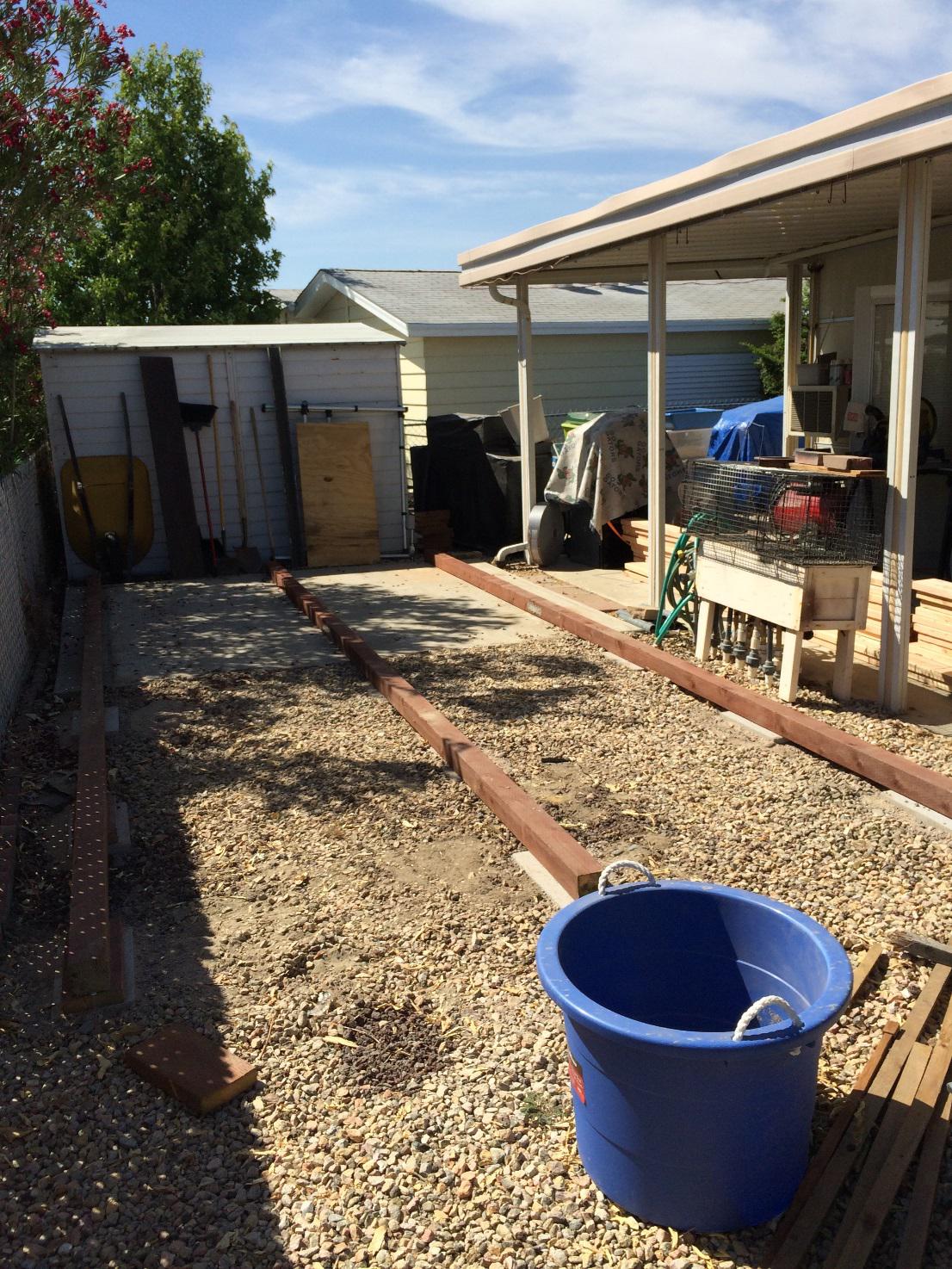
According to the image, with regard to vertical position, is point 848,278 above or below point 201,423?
above

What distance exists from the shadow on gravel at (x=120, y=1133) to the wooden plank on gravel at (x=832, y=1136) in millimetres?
1170

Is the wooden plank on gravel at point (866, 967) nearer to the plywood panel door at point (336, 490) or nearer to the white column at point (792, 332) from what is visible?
the white column at point (792, 332)

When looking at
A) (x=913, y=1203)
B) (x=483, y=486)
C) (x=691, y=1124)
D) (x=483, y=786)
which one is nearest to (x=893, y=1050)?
(x=913, y=1203)

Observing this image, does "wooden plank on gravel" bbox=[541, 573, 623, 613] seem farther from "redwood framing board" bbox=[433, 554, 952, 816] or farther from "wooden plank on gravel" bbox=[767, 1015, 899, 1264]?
"wooden plank on gravel" bbox=[767, 1015, 899, 1264]

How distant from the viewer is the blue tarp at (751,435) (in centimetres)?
1272

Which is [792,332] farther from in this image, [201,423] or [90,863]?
[90,863]

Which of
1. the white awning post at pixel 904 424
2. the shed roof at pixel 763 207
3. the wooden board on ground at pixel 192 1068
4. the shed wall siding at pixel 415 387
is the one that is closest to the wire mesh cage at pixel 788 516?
the white awning post at pixel 904 424

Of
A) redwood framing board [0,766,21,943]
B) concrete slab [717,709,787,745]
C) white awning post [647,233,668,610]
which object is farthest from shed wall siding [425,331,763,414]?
redwood framing board [0,766,21,943]

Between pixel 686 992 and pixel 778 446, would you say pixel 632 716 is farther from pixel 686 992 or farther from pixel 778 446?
pixel 778 446

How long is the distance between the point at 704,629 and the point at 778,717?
163cm

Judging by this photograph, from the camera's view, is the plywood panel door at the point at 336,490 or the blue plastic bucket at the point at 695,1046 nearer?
the blue plastic bucket at the point at 695,1046

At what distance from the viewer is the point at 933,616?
6734 millimetres

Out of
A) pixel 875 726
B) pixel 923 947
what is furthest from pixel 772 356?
pixel 923 947

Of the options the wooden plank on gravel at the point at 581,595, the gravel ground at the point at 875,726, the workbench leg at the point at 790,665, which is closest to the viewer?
the gravel ground at the point at 875,726
